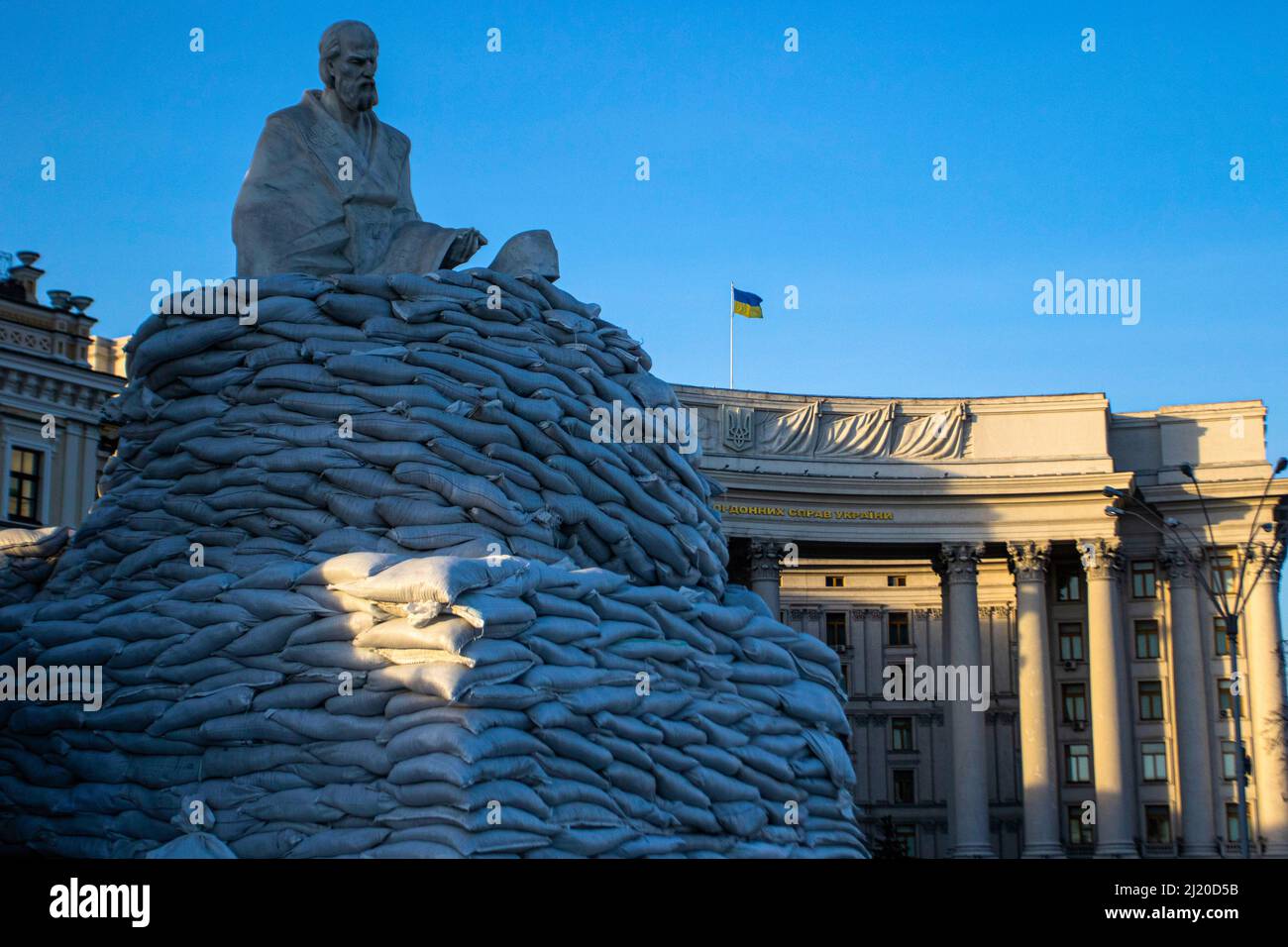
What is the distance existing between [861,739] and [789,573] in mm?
4378

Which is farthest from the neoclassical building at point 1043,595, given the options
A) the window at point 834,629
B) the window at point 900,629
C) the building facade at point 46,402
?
the building facade at point 46,402

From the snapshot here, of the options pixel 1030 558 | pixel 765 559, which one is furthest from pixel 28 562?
pixel 1030 558

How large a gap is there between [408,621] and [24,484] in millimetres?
24062

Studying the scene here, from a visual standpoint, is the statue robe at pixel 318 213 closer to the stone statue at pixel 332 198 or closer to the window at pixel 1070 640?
the stone statue at pixel 332 198

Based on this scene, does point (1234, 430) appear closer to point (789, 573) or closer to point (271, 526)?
point (789, 573)

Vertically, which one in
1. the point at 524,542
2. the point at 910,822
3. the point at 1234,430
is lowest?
the point at 910,822

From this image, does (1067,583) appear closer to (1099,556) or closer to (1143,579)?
(1143,579)

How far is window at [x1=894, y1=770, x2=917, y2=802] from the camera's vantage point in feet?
140

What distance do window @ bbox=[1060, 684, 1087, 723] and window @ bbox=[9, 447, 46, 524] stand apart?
76.1 feet

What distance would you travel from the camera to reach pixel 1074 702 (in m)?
41.8

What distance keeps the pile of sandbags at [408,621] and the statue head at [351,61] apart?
1.77 m

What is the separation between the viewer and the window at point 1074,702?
137 feet
